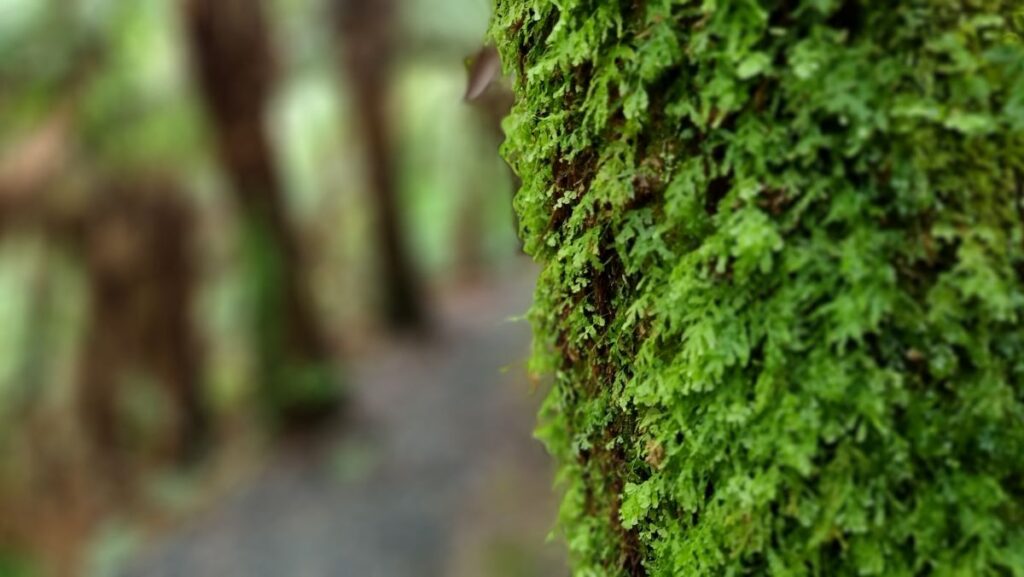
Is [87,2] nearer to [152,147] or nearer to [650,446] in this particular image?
[152,147]

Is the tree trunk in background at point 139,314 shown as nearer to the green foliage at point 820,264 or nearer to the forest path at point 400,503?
the forest path at point 400,503

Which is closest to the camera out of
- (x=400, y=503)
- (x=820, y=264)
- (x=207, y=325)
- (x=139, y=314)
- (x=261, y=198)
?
(x=820, y=264)

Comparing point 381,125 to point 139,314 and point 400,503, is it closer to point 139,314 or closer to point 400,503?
point 139,314

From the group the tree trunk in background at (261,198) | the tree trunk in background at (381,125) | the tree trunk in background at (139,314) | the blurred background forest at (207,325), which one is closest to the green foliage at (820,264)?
the blurred background forest at (207,325)

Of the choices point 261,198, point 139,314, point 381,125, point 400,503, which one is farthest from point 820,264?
point 381,125

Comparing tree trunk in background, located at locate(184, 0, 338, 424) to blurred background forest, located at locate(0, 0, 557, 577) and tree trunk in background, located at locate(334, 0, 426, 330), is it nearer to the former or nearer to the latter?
blurred background forest, located at locate(0, 0, 557, 577)
